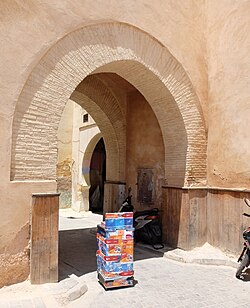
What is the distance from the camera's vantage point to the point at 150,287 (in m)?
4.43

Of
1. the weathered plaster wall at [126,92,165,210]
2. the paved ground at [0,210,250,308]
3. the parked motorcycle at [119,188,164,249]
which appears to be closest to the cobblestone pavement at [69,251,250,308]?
the paved ground at [0,210,250,308]

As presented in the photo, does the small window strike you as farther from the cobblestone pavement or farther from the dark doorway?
the cobblestone pavement

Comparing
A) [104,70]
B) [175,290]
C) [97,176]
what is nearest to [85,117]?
[97,176]

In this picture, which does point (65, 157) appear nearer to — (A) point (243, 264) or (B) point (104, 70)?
(B) point (104, 70)

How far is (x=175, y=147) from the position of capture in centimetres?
654

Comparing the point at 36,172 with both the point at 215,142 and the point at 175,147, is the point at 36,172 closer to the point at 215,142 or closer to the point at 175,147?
the point at 175,147

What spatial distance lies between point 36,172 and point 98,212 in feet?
31.2

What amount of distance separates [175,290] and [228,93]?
380 cm

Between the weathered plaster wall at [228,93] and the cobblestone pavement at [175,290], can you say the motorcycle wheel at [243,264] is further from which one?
the weathered plaster wall at [228,93]

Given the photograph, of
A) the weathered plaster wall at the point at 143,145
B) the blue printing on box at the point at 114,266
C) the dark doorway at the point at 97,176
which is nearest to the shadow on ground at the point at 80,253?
the blue printing on box at the point at 114,266

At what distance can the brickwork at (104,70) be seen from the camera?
13.9 feet

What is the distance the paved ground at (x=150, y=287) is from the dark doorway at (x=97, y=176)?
815 centimetres

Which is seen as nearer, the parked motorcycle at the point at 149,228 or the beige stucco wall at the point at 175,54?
the beige stucco wall at the point at 175,54

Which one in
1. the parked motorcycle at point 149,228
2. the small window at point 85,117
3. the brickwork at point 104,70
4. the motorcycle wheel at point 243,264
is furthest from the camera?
the small window at point 85,117
